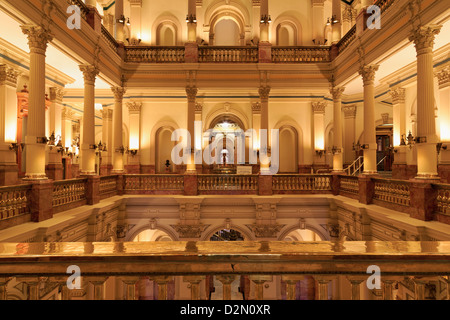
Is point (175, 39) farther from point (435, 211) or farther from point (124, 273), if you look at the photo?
point (124, 273)

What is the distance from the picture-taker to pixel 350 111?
16844 mm

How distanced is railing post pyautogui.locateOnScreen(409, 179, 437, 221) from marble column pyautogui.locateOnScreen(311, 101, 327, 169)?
875 centimetres

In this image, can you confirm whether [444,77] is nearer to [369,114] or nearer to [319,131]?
[369,114]

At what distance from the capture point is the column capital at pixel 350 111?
55.0ft

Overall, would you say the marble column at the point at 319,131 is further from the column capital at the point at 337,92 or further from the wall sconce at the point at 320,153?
the column capital at the point at 337,92

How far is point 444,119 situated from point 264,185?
23.8ft

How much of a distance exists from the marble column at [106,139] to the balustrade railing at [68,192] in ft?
26.1

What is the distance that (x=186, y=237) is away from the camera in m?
10.8

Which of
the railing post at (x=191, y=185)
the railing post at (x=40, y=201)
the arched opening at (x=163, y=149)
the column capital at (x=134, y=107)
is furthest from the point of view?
the arched opening at (x=163, y=149)

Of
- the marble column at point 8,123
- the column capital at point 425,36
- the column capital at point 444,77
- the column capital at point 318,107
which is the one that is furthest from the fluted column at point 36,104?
the column capital at point 444,77

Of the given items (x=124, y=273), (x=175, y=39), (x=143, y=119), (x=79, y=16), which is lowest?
(x=124, y=273)

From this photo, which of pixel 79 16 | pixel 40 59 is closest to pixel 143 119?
pixel 79 16

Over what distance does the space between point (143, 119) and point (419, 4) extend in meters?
13.4

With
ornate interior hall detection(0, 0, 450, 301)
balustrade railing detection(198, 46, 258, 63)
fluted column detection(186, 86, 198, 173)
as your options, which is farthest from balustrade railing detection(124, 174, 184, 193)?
balustrade railing detection(198, 46, 258, 63)
